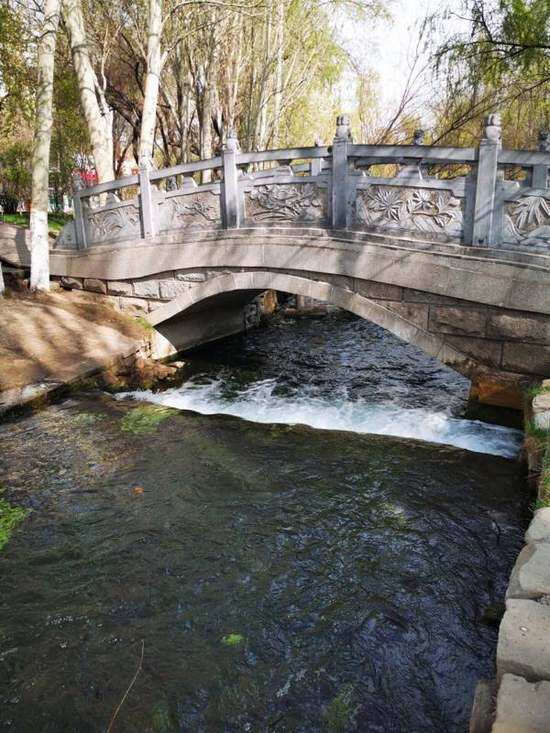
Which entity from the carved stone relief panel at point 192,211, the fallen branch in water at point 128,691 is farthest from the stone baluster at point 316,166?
the fallen branch in water at point 128,691

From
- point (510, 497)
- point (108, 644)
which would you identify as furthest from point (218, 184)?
point (108, 644)

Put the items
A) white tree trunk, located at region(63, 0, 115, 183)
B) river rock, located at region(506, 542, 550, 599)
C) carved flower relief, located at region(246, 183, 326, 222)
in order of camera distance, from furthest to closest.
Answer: white tree trunk, located at region(63, 0, 115, 183) → carved flower relief, located at region(246, 183, 326, 222) → river rock, located at region(506, 542, 550, 599)

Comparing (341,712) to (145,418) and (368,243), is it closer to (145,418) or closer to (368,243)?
(145,418)

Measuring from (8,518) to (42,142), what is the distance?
21.3 feet

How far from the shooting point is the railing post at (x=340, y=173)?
7016 millimetres

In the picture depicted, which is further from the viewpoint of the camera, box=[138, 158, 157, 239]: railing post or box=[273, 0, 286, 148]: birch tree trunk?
box=[273, 0, 286, 148]: birch tree trunk

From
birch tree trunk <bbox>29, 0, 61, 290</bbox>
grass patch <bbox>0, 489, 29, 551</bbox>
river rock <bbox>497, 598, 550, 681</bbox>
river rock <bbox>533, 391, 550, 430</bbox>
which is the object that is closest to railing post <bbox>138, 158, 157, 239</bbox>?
birch tree trunk <bbox>29, 0, 61, 290</bbox>

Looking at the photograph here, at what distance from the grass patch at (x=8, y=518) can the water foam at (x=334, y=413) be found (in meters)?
2.94

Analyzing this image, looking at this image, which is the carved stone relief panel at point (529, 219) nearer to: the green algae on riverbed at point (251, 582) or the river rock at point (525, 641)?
the green algae on riverbed at point (251, 582)

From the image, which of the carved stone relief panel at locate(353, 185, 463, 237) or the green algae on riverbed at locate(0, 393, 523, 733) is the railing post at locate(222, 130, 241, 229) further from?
the green algae on riverbed at locate(0, 393, 523, 733)

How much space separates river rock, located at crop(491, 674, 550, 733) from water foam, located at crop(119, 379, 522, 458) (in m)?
4.09

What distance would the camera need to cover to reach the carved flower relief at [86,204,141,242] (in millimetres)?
9336

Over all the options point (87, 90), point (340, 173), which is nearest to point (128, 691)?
point (340, 173)

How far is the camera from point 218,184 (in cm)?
831
